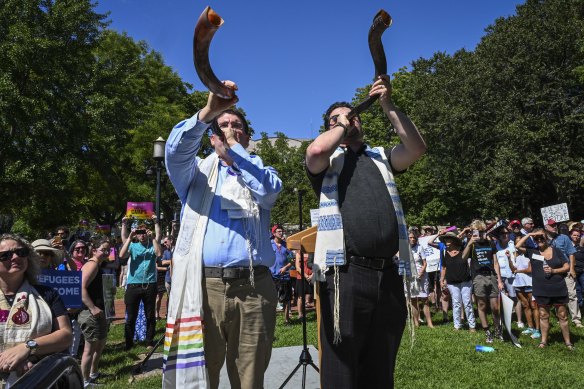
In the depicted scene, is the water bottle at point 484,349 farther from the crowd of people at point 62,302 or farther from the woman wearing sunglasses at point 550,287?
the crowd of people at point 62,302

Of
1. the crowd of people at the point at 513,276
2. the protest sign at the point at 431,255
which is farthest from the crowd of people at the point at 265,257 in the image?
the protest sign at the point at 431,255

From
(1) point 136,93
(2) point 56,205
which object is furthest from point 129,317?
(1) point 136,93

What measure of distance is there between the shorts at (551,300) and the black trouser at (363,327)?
6132 mm

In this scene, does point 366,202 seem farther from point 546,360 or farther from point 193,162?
point 546,360

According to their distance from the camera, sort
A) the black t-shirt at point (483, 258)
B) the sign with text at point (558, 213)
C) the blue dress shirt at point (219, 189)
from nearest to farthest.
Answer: the blue dress shirt at point (219, 189) → the black t-shirt at point (483, 258) → the sign with text at point (558, 213)

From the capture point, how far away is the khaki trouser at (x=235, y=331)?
241 centimetres

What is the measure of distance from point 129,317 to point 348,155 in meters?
6.28

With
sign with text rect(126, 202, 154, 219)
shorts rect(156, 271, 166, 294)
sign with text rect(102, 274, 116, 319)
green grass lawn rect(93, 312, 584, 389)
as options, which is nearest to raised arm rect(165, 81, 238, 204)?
green grass lawn rect(93, 312, 584, 389)

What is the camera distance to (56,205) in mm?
19375

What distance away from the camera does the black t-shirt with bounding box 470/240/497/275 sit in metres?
8.10

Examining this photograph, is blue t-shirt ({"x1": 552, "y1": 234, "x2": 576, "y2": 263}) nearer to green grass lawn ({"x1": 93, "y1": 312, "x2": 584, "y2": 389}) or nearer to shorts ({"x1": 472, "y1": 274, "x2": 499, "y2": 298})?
green grass lawn ({"x1": 93, "y1": 312, "x2": 584, "y2": 389})

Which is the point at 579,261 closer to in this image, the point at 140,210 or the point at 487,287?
the point at 487,287

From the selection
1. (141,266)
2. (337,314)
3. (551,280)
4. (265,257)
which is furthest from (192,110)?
(337,314)

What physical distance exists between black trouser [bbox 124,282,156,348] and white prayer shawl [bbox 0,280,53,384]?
443 centimetres
